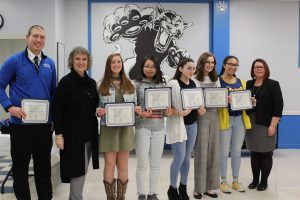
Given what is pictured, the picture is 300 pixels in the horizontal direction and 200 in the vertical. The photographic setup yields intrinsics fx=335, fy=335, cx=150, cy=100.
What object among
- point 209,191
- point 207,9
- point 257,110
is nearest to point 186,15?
point 207,9

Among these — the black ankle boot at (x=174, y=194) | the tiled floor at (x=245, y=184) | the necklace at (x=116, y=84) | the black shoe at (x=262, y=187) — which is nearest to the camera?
the necklace at (x=116, y=84)

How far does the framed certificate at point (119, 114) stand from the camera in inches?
114

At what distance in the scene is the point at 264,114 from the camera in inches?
149

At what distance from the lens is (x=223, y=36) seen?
6.42 m

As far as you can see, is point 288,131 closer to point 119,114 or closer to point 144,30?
point 144,30

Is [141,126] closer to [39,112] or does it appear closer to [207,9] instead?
[39,112]

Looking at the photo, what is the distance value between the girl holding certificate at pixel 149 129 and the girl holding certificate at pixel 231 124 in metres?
0.80

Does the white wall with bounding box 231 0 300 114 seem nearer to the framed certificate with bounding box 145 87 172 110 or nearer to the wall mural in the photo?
the wall mural

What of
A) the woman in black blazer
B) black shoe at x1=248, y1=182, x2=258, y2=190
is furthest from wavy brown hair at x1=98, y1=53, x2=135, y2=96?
black shoe at x1=248, y1=182, x2=258, y2=190

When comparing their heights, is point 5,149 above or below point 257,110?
below

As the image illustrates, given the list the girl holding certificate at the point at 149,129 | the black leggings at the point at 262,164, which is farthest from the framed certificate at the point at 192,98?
the black leggings at the point at 262,164

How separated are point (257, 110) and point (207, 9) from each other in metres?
3.26

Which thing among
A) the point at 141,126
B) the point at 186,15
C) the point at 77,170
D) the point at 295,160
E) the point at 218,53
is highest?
the point at 186,15

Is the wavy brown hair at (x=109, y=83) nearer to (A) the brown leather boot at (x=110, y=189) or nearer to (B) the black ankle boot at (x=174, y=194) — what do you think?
(A) the brown leather boot at (x=110, y=189)
